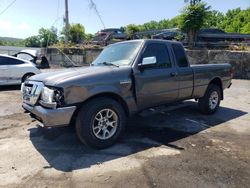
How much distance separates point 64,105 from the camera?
457 centimetres

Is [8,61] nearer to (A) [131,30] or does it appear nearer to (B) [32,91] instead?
(B) [32,91]

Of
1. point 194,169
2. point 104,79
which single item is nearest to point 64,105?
point 104,79

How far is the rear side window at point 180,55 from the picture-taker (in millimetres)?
6469

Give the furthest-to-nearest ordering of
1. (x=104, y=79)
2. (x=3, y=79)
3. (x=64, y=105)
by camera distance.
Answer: (x=3, y=79)
(x=104, y=79)
(x=64, y=105)

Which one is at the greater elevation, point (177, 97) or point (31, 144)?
point (177, 97)

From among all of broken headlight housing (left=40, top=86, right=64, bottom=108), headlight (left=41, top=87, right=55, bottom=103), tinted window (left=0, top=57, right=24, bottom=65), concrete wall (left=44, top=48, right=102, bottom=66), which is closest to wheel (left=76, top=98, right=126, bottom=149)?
broken headlight housing (left=40, top=86, right=64, bottom=108)

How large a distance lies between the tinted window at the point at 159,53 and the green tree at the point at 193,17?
41.3 feet

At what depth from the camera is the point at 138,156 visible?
474 cm

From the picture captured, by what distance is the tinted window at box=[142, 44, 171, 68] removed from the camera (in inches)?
230

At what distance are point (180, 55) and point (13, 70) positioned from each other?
24.5 ft

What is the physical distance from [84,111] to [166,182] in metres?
1.73

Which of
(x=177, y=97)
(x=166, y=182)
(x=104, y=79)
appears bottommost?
(x=166, y=182)

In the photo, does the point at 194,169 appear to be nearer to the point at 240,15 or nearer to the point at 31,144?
the point at 31,144

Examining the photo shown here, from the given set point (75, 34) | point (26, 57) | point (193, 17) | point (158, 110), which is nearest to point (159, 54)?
point (158, 110)
